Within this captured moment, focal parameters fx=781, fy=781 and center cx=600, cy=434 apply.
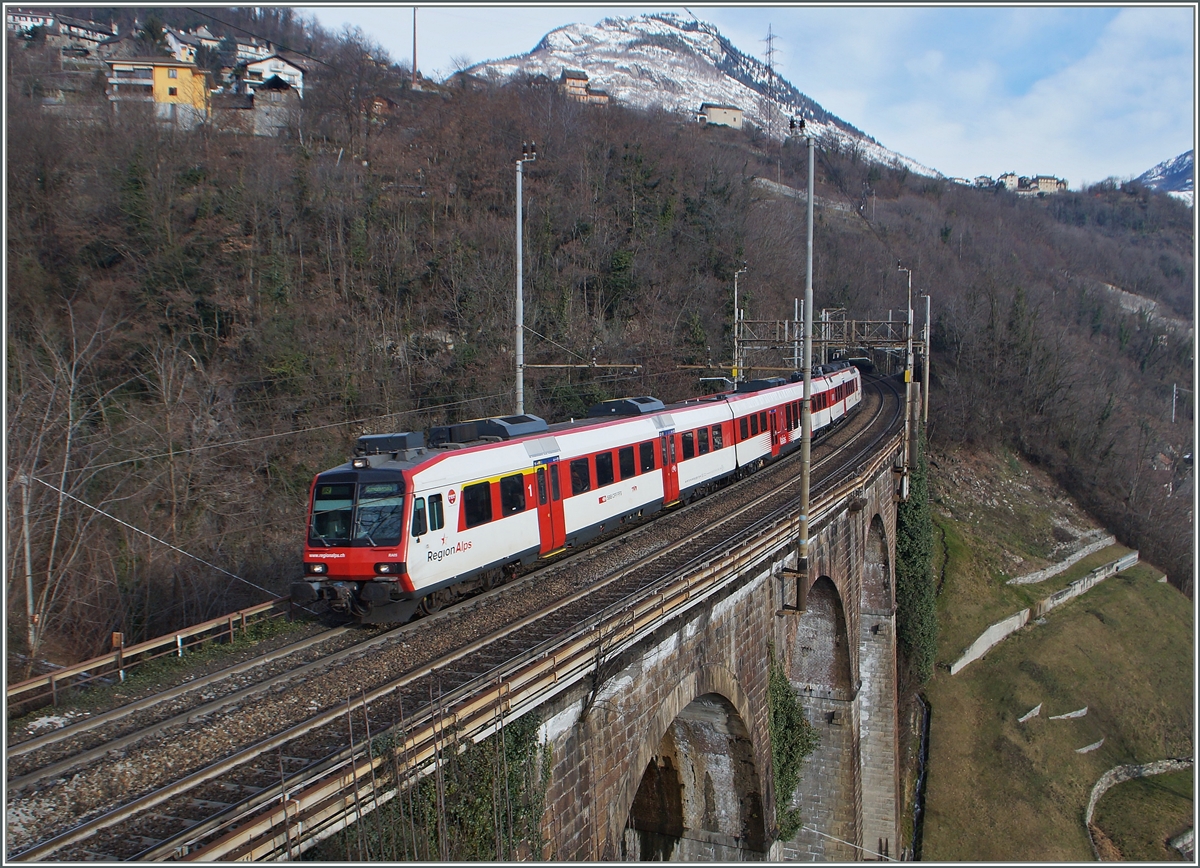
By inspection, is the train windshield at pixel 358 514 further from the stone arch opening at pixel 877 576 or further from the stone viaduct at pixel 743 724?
the stone arch opening at pixel 877 576

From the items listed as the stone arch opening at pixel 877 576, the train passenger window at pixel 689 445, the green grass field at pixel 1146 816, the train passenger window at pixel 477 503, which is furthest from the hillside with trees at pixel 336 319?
the green grass field at pixel 1146 816

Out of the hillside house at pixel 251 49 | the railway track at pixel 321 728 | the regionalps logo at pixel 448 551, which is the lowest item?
the railway track at pixel 321 728

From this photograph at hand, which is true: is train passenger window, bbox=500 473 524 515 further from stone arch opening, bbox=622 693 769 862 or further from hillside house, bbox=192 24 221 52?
hillside house, bbox=192 24 221 52

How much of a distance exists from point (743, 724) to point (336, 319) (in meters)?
22.5

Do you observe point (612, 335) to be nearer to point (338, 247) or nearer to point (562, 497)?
point (338, 247)

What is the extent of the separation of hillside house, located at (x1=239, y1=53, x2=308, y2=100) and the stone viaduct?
1856 inches

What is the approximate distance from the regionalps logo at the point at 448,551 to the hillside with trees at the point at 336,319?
730 cm

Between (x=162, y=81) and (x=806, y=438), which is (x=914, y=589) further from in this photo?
(x=162, y=81)

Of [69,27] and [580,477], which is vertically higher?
[69,27]

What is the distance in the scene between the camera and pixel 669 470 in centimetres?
1884

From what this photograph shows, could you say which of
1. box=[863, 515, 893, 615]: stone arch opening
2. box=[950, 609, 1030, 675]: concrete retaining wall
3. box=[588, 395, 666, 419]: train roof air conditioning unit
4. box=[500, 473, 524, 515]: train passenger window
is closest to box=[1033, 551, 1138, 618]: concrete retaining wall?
box=[950, 609, 1030, 675]: concrete retaining wall

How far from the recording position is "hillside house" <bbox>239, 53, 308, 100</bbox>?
171ft

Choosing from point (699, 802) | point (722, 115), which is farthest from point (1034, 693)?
point (722, 115)

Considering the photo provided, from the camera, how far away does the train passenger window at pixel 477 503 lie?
39.7 ft
